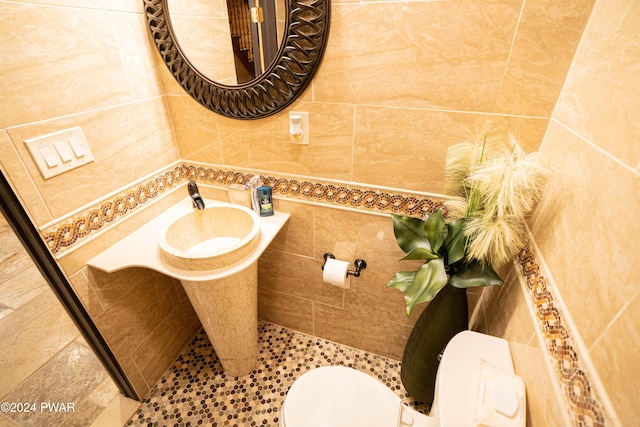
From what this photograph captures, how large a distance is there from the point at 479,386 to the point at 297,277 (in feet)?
3.22

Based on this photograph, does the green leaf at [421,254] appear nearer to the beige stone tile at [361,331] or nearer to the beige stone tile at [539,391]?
the beige stone tile at [539,391]

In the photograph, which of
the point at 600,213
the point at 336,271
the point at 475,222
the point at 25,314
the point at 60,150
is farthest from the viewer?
the point at 25,314

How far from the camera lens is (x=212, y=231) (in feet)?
4.53

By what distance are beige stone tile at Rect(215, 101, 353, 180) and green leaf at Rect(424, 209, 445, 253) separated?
0.39m

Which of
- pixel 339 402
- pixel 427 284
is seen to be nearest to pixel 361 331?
pixel 339 402

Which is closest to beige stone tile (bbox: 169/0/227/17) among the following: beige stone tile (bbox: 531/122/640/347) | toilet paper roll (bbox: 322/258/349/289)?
toilet paper roll (bbox: 322/258/349/289)

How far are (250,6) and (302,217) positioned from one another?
2.78 ft

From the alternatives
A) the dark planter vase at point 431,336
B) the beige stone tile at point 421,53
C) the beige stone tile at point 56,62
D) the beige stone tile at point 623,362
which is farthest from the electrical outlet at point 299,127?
the beige stone tile at point 623,362

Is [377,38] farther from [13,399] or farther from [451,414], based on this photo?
[13,399]

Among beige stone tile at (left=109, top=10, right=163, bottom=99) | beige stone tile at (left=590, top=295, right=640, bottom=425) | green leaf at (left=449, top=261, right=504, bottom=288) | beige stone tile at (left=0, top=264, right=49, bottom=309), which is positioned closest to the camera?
beige stone tile at (left=590, top=295, right=640, bottom=425)

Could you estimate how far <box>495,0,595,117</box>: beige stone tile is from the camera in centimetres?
77

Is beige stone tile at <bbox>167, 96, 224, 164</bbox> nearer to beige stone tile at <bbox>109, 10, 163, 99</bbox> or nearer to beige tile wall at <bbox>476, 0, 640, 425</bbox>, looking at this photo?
beige stone tile at <bbox>109, 10, 163, 99</bbox>

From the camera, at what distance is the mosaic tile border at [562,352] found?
0.54 metres

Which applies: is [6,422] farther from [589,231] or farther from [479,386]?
[589,231]
